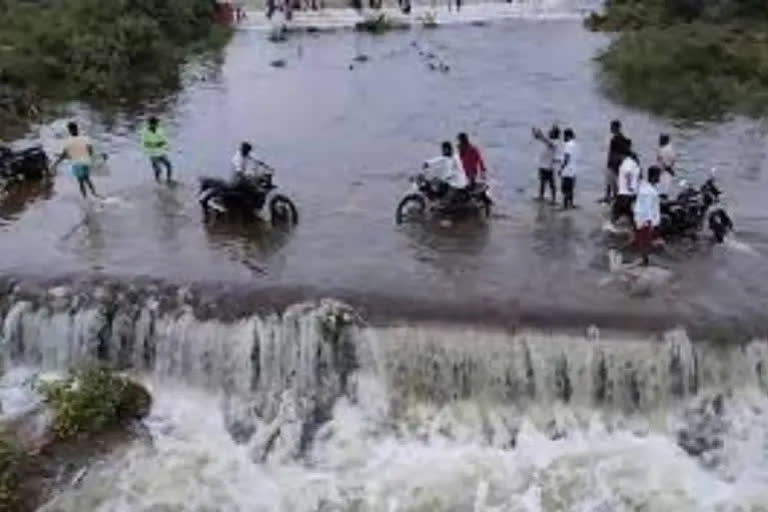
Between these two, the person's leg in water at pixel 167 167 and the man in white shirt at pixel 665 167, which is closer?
the man in white shirt at pixel 665 167

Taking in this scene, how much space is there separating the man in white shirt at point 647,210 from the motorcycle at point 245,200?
6.61m

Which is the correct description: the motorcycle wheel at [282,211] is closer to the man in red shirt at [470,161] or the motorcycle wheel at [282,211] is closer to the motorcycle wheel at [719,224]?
the man in red shirt at [470,161]

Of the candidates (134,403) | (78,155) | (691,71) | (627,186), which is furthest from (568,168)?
(691,71)

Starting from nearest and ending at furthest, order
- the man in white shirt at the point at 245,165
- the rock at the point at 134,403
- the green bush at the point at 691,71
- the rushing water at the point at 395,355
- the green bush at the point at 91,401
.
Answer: the rushing water at the point at 395,355 < the green bush at the point at 91,401 < the rock at the point at 134,403 < the man in white shirt at the point at 245,165 < the green bush at the point at 691,71

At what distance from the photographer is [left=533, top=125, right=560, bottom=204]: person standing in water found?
2377 cm

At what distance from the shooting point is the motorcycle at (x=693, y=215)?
73.5ft

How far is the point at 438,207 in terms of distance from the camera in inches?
945

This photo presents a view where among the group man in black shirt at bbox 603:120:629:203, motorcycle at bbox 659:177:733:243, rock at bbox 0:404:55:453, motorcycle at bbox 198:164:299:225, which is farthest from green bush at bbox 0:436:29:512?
man in black shirt at bbox 603:120:629:203

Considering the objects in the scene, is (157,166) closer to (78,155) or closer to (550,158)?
(78,155)

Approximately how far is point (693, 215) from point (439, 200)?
4670 millimetres

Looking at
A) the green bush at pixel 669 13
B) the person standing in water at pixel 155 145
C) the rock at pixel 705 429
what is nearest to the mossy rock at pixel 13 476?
the person standing in water at pixel 155 145

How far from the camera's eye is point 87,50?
1499 inches

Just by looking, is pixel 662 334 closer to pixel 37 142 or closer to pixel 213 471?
pixel 213 471

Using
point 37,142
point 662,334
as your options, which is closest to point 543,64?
point 37,142
